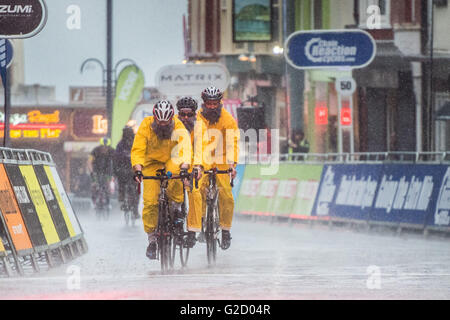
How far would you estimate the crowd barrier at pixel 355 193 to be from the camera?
63.0ft

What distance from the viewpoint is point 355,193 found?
71.2 ft

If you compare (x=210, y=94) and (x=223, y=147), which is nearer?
(x=210, y=94)

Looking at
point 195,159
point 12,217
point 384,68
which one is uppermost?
point 384,68

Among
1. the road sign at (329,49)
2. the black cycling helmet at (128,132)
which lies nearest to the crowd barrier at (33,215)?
the black cycling helmet at (128,132)

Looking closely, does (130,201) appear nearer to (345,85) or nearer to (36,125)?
(345,85)

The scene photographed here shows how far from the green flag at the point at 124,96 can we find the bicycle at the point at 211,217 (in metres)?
19.0

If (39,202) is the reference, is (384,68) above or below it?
above

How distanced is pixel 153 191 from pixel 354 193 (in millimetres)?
9633

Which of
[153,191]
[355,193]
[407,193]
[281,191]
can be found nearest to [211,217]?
[153,191]

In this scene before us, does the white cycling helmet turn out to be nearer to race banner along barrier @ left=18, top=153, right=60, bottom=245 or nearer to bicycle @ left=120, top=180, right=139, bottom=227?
race banner along barrier @ left=18, top=153, right=60, bottom=245

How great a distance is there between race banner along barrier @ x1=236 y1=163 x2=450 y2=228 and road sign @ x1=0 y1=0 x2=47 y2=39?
812 cm

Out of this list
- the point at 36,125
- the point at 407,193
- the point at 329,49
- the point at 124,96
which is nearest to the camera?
the point at 407,193

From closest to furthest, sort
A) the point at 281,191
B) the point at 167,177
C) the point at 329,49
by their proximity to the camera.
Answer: the point at 167,177
the point at 281,191
the point at 329,49
